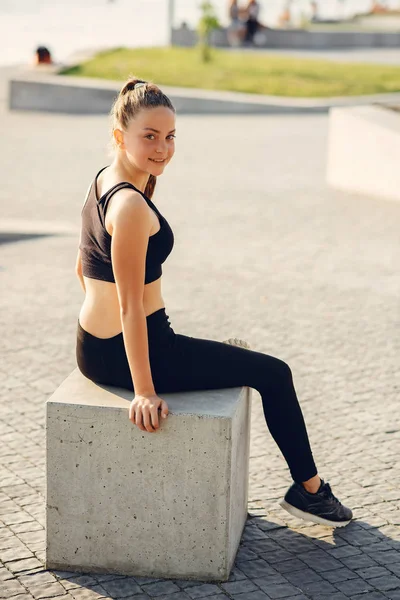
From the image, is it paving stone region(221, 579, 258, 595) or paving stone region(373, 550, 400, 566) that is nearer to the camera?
paving stone region(221, 579, 258, 595)

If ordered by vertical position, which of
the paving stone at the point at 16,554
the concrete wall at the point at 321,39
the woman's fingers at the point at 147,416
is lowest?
the concrete wall at the point at 321,39

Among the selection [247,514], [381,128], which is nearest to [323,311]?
[247,514]

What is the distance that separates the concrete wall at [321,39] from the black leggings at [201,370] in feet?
103

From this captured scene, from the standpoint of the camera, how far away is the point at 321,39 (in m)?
36.0

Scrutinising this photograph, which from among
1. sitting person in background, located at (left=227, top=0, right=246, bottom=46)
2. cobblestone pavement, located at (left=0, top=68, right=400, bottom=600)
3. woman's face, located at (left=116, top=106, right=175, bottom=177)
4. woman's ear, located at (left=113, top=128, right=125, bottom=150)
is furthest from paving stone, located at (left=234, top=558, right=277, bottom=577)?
sitting person in background, located at (left=227, top=0, right=246, bottom=46)

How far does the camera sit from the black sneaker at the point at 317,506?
440 cm

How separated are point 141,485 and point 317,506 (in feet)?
2.71

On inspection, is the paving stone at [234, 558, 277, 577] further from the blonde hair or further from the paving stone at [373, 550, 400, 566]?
the blonde hair

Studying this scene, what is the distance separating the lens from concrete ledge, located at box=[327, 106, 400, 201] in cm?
1219

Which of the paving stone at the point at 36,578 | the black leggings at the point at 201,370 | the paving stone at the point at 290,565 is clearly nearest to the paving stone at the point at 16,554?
the paving stone at the point at 36,578

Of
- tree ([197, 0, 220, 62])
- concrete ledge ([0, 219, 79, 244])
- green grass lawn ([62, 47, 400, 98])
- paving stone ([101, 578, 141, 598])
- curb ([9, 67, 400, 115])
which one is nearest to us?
paving stone ([101, 578, 141, 598])

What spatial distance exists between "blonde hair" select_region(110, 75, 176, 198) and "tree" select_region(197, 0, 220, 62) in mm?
23114

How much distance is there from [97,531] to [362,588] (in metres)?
1.04

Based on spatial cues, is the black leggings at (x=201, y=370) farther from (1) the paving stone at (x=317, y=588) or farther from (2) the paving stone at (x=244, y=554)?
(1) the paving stone at (x=317, y=588)
